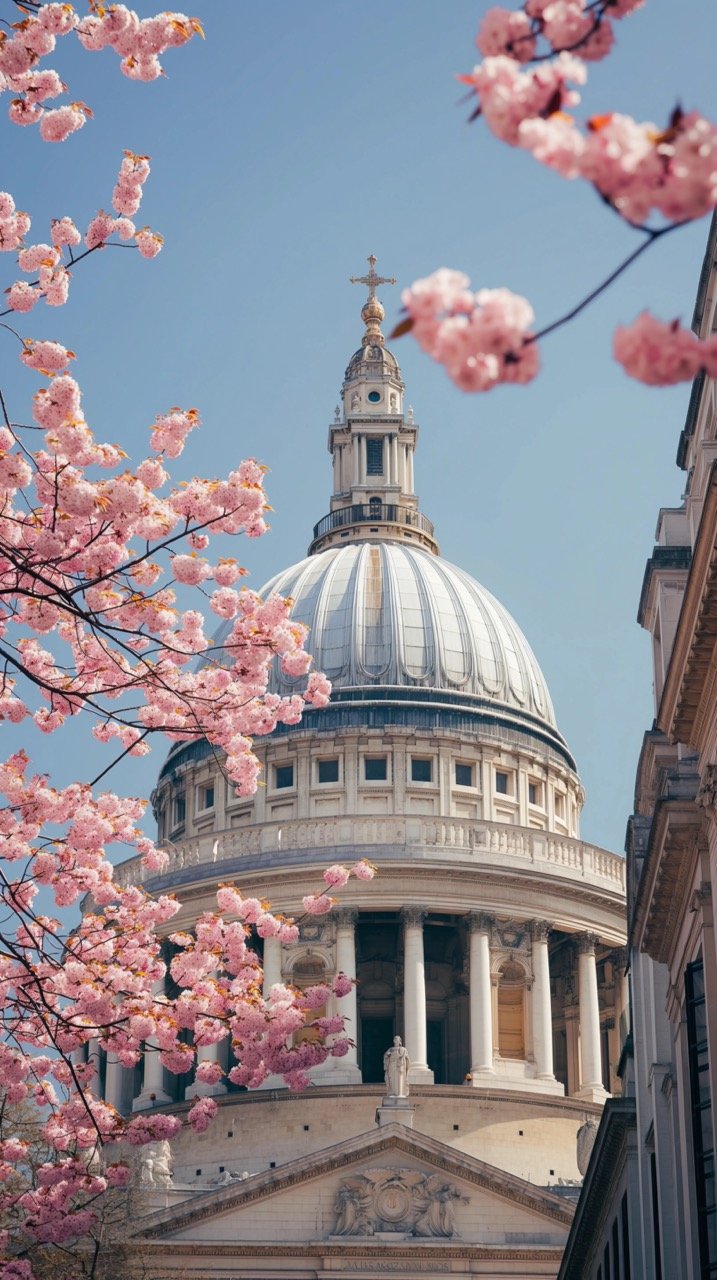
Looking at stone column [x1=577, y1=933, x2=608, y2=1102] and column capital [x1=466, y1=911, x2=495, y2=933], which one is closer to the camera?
stone column [x1=577, y1=933, x2=608, y2=1102]

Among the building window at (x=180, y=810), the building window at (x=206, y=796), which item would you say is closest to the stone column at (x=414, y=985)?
the building window at (x=206, y=796)

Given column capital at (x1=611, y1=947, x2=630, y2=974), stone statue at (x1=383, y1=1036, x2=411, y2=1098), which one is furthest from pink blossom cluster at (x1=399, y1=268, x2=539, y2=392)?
column capital at (x1=611, y1=947, x2=630, y2=974)

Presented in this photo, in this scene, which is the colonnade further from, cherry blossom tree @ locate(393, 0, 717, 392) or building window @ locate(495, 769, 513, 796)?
cherry blossom tree @ locate(393, 0, 717, 392)

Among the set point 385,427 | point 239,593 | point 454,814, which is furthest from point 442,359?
point 385,427

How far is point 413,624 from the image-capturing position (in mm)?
98750

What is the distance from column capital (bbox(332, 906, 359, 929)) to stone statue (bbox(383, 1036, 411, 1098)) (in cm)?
1038

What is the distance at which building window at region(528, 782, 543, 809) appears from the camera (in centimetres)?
9650

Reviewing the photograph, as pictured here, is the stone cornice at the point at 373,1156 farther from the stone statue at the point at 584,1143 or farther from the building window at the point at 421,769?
the building window at the point at 421,769

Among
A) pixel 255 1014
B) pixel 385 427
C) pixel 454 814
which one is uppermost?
pixel 385 427

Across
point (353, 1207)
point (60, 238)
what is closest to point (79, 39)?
point (60, 238)

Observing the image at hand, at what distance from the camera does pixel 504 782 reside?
95562 millimetres

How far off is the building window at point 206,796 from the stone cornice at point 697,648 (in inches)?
2650

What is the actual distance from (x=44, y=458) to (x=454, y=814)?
7023cm

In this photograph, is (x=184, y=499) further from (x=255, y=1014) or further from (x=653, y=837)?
(x=653, y=837)
